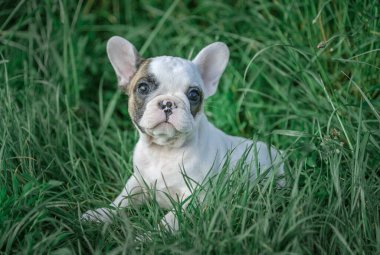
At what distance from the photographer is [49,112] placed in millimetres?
4480

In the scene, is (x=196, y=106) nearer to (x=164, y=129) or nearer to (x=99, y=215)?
(x=164, y=129)

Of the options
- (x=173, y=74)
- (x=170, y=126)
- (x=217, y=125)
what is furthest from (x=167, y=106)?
(x=217, y=125)

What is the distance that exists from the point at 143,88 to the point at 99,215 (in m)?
0.84

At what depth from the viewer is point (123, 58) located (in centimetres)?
378

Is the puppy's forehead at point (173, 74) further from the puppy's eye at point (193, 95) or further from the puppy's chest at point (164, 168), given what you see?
the puppy's chest at point (164, 168)

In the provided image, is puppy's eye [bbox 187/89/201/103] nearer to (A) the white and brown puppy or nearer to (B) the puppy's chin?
(A) the white and brown puppy

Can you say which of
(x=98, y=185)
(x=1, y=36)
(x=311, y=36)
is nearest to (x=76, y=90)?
(x=1, y=36)

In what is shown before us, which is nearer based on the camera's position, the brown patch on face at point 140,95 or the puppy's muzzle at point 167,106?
the puppy's muzzle at point 167,106

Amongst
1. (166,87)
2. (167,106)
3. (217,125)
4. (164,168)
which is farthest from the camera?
(217,125)

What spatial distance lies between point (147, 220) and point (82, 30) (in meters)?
3.06

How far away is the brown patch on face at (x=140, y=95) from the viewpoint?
347cm

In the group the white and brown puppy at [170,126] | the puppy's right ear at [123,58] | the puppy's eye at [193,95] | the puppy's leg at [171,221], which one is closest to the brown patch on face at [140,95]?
the white and brown puppy at [170,126]

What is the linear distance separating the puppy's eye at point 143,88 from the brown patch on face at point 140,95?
0.02 m

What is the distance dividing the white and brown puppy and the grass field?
0.53 ft
